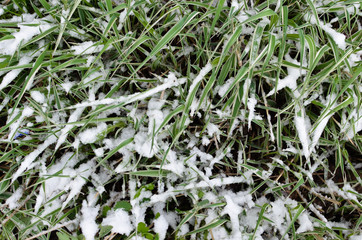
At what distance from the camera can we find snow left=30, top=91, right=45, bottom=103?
92cm

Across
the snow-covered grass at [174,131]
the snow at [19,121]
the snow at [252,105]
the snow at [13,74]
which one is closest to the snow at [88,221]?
the snow-covered grass at [174,131]

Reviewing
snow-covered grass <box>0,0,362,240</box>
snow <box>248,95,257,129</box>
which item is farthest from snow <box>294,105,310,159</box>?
snow <box>248,95,257,129</box>

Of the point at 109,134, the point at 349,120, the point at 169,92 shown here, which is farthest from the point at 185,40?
the point at 349,120

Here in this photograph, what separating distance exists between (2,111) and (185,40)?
66cm

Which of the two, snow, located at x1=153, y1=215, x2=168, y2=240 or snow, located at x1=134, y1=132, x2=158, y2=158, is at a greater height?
snow, located at x1=134, y1=132, x2=158, y2=158

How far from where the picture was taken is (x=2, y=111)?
987 millimetres

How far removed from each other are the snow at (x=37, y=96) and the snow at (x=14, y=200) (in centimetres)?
30

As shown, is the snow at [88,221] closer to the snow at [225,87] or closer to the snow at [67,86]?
the snow at [67,86]

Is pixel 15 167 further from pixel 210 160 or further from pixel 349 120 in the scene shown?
pixel 349 120

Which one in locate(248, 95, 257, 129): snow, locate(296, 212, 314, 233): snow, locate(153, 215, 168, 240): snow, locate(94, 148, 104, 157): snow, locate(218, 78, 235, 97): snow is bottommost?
locate(153, 215, 168, 240): snow

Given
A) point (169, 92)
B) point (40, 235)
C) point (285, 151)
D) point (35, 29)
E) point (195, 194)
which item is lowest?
point (40, 235)

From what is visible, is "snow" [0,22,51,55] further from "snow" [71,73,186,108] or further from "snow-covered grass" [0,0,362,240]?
"snow" [71,73,186,108]

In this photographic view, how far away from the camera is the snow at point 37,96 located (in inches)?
36.4

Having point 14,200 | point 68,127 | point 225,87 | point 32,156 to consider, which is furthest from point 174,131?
point 14,200
